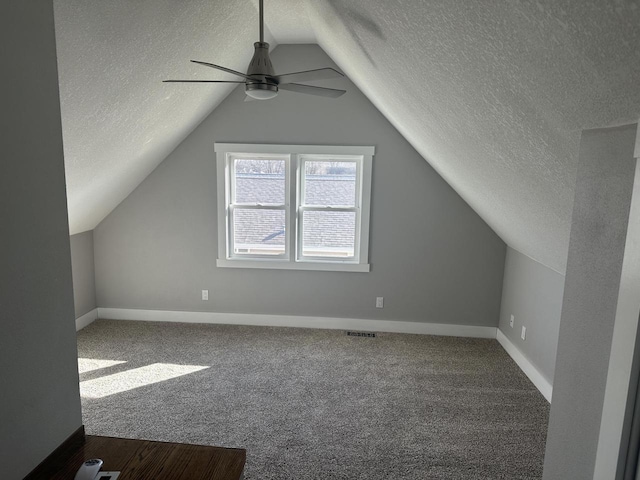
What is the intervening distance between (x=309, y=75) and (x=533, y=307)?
2.62 metres

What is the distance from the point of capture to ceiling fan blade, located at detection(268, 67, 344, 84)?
2162mm

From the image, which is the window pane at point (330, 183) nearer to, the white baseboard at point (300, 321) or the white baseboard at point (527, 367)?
the white baseboard at point (300, 321)

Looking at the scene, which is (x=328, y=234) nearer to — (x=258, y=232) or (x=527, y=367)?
(x=258, y=232)

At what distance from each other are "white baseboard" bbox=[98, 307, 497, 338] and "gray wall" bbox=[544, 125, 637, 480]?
3158mm

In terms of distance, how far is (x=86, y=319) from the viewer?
4.48 metres

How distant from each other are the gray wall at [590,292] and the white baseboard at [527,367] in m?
1.89

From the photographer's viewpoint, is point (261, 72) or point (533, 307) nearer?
point (261, 72)

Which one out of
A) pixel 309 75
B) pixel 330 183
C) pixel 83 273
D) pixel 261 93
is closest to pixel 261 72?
pixel 261 93

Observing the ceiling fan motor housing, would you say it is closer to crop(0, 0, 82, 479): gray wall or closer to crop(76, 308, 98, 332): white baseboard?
crop(0, 0, 82, 479): gray wall

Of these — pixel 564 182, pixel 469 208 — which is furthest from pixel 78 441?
pixel 469 208

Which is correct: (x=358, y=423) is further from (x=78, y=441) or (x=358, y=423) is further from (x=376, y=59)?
(x=376, y=59)

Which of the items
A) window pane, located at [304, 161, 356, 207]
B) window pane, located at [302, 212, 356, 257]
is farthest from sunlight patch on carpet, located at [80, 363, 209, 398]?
window pane, located at [304, 161, 356, 207]

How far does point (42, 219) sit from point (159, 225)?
11.3 ft

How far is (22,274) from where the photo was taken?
1104mm
